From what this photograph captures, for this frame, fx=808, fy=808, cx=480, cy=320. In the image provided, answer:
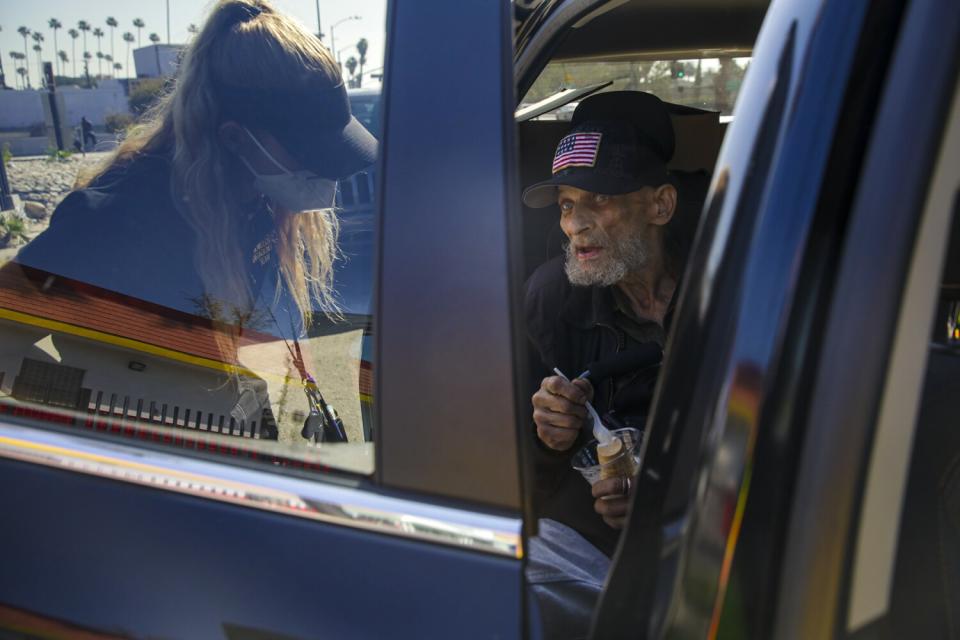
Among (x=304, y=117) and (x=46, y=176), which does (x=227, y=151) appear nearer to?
(x=304, y=117)

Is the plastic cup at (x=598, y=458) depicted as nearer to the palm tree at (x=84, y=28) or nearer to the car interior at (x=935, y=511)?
the car interior at (x=935, y=511)

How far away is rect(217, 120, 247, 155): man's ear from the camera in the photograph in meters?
1.18

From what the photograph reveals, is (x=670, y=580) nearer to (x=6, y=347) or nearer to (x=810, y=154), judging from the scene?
(x=810, y=154)

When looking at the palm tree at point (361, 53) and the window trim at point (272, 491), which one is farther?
the palm tree at point (361, 53)

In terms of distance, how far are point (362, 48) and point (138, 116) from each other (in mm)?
405

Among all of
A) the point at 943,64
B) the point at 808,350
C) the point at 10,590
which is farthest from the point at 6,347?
the point at 943,64

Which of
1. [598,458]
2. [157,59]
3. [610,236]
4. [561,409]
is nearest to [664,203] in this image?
[610,236]

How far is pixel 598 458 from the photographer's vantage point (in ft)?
5.38

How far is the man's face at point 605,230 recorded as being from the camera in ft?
7.23

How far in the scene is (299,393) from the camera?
118cm

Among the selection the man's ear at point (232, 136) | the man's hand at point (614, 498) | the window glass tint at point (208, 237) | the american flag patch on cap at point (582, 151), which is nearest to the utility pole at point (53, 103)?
the window glass tint at point (208, 237)

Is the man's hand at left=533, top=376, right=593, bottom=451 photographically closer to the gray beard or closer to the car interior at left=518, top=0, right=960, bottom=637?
the gray beard

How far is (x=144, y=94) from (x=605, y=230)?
131 cm

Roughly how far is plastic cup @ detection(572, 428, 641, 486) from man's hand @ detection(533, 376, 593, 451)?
0.09 metres
